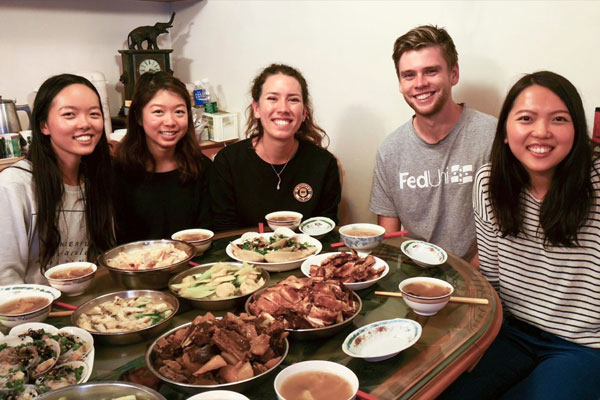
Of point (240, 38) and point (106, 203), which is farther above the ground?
point (240, 38)

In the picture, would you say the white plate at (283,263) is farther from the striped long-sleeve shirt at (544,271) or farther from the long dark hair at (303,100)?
the long dark hair at (303,100)

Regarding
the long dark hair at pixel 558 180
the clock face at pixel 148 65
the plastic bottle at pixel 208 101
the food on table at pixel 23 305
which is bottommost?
the food on table at pixel 23 305

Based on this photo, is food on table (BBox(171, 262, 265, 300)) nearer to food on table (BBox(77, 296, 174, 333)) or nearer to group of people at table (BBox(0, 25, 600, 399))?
food on table (BBox(77, 296, 174, 333))

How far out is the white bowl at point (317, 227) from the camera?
203cm

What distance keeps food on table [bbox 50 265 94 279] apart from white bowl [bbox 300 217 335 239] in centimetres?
86

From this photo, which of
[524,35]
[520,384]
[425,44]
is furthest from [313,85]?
[520,384]

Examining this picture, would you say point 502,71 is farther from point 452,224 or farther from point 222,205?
point 222,205

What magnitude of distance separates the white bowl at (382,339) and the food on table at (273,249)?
502 millimetres

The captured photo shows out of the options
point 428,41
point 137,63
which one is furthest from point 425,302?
point 137,63

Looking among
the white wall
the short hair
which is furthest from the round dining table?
the white wall

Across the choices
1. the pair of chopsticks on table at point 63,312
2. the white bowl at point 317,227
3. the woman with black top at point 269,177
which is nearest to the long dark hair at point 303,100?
the woman with black top at point 269,177

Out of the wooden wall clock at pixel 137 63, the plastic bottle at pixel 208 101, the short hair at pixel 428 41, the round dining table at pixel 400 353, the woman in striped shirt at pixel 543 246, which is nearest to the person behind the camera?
the round dining table at pixel 400 353

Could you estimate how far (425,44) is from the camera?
7.47 ft

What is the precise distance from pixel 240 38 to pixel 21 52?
1593mm
